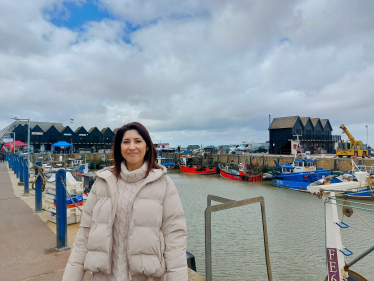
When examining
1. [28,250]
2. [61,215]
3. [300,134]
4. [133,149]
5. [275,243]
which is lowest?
[275,243]

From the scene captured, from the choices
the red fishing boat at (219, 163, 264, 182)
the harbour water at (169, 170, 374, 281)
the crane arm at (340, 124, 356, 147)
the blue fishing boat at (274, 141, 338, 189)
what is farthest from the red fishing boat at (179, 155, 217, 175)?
the harbour water at (169, 170, 374, 281)

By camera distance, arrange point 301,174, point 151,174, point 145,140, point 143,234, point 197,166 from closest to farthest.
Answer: point 143,234
point 151,174
point 145,140
point 301,174
point 197,166

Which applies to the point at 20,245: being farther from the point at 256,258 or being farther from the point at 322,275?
the point at 322,275

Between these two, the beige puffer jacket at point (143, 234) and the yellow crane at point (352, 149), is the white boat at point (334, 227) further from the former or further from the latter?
the yellow crane at point (352, 149)

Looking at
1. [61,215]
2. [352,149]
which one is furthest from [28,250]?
[352,149]

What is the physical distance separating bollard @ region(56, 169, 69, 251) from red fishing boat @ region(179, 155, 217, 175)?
98.0 feet

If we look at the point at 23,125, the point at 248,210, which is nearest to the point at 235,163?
the point at 248,210

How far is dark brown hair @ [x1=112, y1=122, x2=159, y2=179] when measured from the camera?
1.93 m

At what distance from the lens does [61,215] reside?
161 inches

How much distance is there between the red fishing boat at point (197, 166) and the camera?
33625 mm

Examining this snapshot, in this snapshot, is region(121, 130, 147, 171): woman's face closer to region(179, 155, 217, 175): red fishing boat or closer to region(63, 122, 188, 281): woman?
region(63, 122, 188, 281): woman

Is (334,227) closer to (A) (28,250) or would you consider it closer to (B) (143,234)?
(B) (143,234)

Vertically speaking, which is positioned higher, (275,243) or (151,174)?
(151,174)

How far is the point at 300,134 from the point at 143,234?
4264 cm
